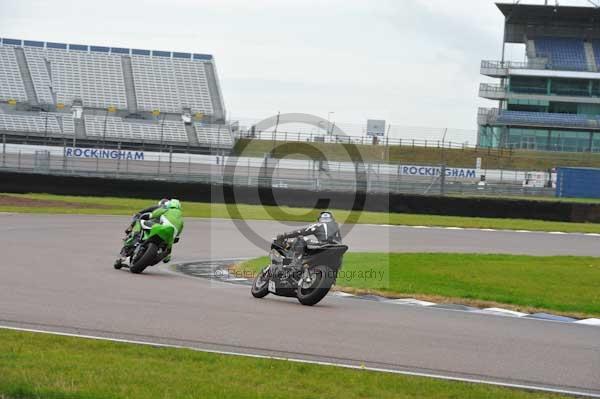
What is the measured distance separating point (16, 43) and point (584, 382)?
6703 centimetres

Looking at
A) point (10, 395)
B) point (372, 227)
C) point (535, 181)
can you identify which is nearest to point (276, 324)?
point (10, 395)

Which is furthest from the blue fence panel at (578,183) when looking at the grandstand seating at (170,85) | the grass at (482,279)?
the grass at (482,279)

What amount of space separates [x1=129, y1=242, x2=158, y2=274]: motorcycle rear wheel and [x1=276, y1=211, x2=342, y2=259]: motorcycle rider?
322cm

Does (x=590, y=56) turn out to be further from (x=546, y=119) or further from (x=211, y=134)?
(x=211, y=134)

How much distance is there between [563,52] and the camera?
75875 millimetres

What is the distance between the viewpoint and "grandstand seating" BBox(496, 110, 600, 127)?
7062cm

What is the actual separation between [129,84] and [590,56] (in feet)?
115

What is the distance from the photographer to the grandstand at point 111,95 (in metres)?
59.7

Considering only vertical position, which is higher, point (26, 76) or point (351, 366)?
point (26, 76)

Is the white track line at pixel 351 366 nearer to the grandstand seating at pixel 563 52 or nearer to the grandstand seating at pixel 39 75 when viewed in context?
the grandstand seating at pixel 39 75

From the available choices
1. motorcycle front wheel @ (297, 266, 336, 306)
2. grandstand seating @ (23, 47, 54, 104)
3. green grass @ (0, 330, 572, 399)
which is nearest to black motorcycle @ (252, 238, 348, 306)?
motorcycle front wheel @ (297, 266, 336, 306)

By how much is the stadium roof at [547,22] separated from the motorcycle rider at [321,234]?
66120 millimetres

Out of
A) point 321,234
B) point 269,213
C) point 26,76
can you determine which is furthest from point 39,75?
point 321,234

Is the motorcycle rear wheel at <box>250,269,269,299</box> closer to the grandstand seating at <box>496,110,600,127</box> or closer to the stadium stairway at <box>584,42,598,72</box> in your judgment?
the grandstand seating at <box>496,110,600,127</box>
